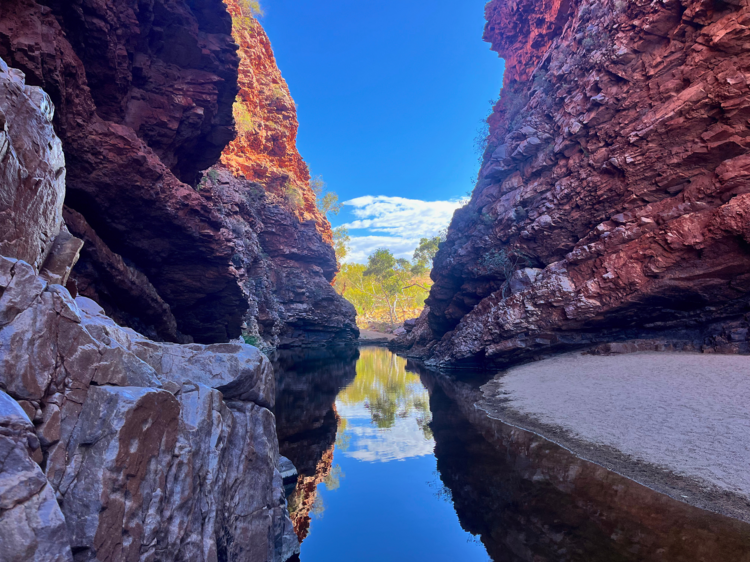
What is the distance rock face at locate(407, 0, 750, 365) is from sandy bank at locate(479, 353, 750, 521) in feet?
10.8

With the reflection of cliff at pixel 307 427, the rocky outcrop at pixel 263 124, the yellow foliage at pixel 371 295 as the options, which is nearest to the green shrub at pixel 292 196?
the rocky outcrop at pixel 263 124

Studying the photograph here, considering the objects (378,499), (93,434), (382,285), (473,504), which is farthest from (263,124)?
(93,434)

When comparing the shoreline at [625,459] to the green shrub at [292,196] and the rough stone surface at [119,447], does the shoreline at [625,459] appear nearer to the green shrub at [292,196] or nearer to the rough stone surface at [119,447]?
the rough stone surface at [119,447]

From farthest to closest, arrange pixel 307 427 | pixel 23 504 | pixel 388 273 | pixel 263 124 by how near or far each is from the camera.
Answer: pixel 388 273
pixel 263 124
pixel 307 427
pixel 23 504

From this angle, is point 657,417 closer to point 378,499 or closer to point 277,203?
point 378,499

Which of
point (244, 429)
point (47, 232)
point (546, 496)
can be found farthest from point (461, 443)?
point (47, 232)

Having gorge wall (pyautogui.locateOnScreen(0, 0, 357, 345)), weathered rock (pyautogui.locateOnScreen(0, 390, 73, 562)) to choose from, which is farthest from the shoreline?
gorge wall (pyautogui.locateOnScreen(0, 0, 357, 345))

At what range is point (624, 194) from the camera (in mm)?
19938

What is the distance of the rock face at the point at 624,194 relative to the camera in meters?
16.0

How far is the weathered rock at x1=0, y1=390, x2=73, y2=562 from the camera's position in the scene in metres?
2.25

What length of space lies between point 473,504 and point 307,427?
7.77 metres

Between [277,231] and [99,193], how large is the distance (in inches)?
1451

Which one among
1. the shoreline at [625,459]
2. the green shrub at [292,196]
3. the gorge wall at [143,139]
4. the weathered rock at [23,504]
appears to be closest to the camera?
the weathered rock at [23,504]

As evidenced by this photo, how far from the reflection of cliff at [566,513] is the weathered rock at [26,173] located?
28.3 feet
